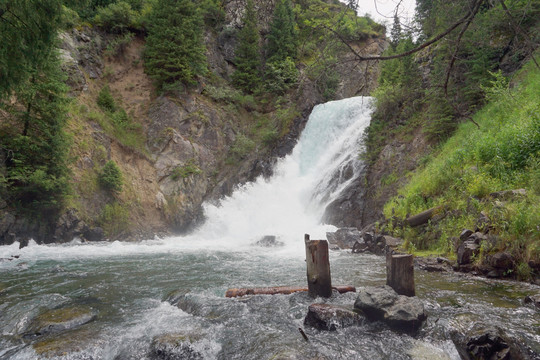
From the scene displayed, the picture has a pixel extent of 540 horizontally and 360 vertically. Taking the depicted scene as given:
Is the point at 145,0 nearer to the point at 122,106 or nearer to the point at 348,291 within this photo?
the point at 122,106

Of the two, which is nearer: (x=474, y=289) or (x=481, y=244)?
(x=474, y=289)

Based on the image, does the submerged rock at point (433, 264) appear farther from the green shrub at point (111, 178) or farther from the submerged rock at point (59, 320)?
the green shrub at point (111, 178)

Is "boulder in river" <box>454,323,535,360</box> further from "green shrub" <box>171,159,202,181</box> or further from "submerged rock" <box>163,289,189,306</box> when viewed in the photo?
"green shrub" <box>171,159,202,181</box>

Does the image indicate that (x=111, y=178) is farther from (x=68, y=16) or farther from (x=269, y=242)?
(x=269, y=242)

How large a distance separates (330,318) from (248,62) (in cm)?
2381

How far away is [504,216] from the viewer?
6133 mm

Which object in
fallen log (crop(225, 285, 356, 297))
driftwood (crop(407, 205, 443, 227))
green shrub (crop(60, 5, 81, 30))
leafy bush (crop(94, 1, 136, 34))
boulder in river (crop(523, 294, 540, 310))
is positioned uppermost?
leafy bush (crop(94, 1, 136, 34))

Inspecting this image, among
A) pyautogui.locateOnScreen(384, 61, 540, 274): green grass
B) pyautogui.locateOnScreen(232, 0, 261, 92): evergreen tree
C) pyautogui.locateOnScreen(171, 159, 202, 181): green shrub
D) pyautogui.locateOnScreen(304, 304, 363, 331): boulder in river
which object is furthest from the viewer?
pyautogui.locateOnScreen(232, 0, 261, 92): evergreen tree

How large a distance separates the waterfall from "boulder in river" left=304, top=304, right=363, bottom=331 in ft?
30.8

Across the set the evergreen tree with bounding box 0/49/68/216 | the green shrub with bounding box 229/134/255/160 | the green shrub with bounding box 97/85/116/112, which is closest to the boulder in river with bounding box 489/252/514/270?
the evergreen tree with bounding box 0/49/68/216

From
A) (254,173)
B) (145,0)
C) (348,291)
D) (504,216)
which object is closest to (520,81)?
(504,216)

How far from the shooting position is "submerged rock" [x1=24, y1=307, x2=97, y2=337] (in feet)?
14.1

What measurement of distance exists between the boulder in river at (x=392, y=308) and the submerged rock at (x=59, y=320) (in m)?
4.14

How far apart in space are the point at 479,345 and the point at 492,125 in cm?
1011
